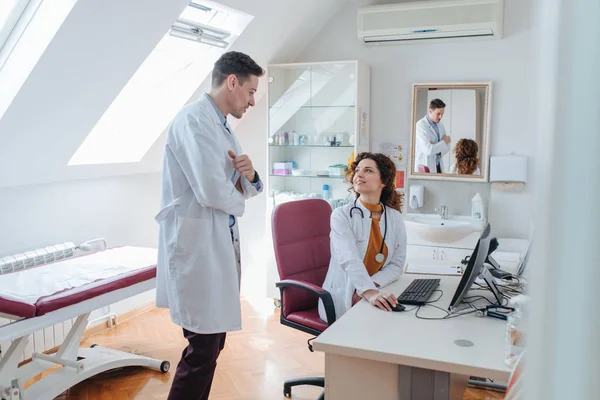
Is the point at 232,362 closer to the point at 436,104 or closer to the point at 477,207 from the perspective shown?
the point at 477,207

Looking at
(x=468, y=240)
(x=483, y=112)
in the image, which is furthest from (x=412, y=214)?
(x=483, y=112)

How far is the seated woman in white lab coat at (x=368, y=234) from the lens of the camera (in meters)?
2.50

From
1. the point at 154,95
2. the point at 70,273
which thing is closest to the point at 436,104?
the point at 154,95

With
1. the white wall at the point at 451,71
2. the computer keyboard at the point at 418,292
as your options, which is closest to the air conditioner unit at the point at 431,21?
the white wall at the point at 451,71

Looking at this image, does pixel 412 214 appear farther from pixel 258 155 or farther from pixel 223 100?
pixel 223 100

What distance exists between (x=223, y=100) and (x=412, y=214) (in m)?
2.39

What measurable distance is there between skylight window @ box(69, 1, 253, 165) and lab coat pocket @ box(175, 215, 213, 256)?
188 cm

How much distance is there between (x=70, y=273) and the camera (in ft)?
9.68

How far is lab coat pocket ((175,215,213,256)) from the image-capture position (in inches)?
88.7

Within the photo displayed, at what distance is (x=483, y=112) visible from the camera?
4.12 m

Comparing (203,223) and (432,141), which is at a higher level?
(432,141)

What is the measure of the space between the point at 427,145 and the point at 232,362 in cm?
218

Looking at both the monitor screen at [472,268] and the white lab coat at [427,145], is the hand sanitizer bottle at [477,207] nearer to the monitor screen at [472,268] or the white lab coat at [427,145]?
the white lab coat at [427,145]

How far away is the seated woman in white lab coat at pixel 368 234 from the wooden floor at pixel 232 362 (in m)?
0.77
